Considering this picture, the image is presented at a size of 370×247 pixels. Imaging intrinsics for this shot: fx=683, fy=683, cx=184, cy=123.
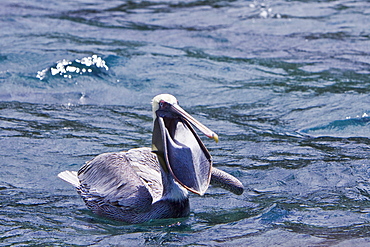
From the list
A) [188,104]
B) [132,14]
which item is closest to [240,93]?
[188,104]

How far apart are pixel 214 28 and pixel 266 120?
3657mm

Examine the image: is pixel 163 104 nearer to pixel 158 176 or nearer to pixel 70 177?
pixel 158 176

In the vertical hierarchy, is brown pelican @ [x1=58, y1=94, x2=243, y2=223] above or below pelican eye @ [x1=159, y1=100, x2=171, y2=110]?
below

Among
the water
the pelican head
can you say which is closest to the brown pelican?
the pelican head

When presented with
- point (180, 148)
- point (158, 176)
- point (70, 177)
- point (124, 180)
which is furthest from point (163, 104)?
point (70, 177)

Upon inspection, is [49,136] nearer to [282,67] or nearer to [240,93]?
[240,93]

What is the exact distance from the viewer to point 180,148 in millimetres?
4352

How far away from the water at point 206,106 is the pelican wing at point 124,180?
0.50 ft

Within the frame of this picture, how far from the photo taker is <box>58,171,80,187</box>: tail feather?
201 inches

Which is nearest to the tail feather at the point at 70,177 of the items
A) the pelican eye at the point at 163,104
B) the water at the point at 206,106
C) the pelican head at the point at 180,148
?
the water at the point at 206,106

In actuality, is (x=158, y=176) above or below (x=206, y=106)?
above

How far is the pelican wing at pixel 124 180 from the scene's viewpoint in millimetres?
4617

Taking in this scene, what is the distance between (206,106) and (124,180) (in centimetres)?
288

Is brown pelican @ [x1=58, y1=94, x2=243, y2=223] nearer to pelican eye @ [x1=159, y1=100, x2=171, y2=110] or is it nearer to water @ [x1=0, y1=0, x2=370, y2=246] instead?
pelican eye @ [x1=159, y1=100, x2=171, y2=110]
